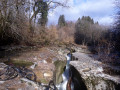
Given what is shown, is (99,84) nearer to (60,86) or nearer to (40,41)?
(60,86)

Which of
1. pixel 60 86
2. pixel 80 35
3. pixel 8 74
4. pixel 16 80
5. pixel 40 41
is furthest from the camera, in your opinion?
pixel 80 35

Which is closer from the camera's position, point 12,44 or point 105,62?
point 105,62

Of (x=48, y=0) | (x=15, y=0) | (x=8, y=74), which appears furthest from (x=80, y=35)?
(x=8, y=74)

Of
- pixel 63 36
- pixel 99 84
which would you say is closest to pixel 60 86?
pixel 99 84

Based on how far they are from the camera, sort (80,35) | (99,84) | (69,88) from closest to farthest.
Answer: (99,84)
(69,88)
(80,35)

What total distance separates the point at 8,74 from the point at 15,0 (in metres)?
4.67

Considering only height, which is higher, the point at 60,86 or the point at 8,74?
the point at 8,74

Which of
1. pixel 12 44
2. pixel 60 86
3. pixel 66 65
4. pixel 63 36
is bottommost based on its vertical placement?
pixel 60 86

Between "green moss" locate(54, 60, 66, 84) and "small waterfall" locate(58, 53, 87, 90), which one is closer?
"small waterfall" locate(58, 53, 87, 90)

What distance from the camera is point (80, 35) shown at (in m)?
14.2

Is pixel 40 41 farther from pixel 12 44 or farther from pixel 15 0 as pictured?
pixel 15 0

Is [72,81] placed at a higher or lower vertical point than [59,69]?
lower

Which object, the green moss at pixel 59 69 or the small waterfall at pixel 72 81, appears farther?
the green moss at pixel 59 69

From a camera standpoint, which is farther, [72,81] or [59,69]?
[59,69]
